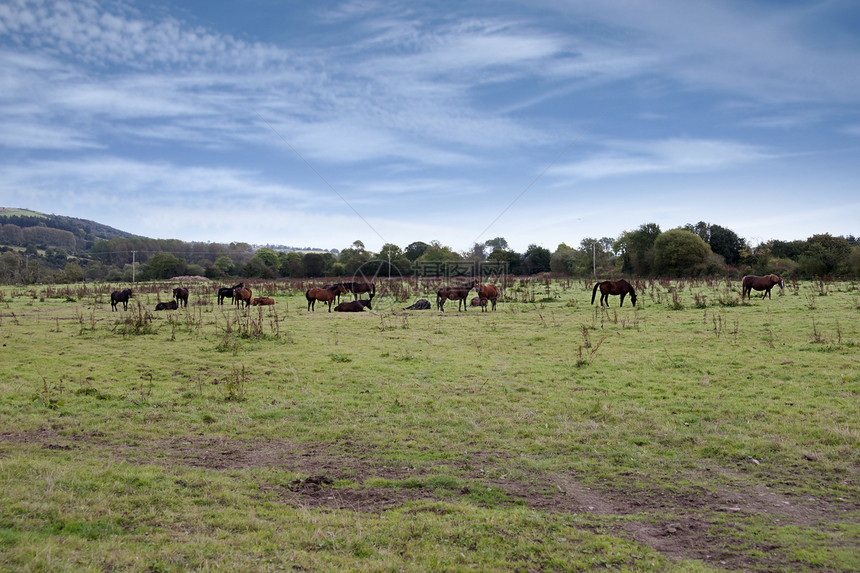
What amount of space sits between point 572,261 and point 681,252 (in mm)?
18560

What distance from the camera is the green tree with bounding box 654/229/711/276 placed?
5538 cm

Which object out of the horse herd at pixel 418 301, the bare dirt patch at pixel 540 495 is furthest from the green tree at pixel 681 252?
the bare dirt patch at pixel 540 495

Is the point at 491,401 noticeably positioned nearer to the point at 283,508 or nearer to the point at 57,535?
the point at 283,508

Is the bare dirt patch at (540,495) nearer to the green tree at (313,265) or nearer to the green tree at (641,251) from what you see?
the green tree at (641,251)

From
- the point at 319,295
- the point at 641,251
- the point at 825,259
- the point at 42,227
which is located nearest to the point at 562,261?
the point at 641,251

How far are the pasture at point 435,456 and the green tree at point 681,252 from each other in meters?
45.0

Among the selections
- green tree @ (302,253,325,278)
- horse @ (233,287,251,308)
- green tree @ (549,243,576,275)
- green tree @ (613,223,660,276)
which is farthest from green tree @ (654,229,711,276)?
horse @ (233,287,251,308)

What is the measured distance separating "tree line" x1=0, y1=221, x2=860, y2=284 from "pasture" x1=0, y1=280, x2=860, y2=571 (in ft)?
116

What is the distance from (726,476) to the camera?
586 centimetres

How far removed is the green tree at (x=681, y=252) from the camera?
55375 millimetres

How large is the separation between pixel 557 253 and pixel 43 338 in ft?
236

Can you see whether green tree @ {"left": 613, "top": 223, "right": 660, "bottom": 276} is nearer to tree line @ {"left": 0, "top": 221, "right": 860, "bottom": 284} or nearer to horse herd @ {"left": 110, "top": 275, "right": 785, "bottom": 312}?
tree line @ {"left": 0, "top": 221, "right": 860, "bottom": 284}

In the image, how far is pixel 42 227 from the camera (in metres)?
131

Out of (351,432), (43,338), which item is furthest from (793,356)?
(43,338)
